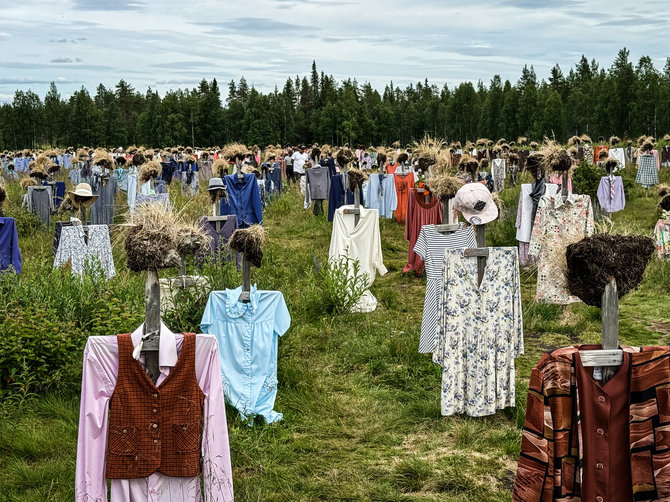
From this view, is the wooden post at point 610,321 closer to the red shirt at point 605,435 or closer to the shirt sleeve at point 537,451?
the red shirt at point 605,435

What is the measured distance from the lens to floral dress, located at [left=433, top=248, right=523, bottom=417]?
5.97 meters

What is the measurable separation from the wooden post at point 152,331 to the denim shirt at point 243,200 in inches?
332

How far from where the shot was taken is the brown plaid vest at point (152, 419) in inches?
140

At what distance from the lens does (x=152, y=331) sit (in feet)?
11.6

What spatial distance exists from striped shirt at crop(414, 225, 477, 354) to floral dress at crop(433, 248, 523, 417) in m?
1.02

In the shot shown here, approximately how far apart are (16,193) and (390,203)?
10.3 m

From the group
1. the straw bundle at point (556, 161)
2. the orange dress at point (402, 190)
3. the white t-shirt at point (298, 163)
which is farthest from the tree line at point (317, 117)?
the straw bundle at point (556, 161)

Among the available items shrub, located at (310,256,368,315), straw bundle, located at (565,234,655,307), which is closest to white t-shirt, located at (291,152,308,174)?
shrub, located at (310,256,368,315)

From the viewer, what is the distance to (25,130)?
69500 mm

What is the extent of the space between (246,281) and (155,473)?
2.13m

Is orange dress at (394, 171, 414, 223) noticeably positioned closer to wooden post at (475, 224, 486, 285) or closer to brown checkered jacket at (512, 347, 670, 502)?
wooden post at (475, 224, 486, 285)

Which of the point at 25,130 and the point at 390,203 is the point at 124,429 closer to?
the point at 390,203

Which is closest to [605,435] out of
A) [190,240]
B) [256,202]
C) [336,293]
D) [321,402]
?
[190,240]

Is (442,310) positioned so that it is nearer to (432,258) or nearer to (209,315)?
(432,258)
